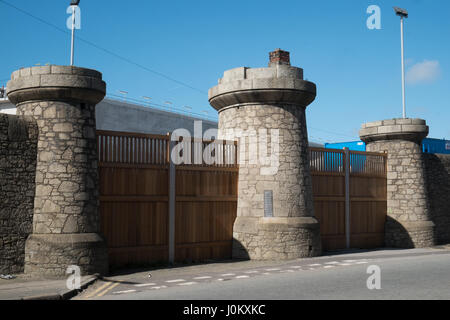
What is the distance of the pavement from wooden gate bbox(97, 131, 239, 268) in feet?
2.56

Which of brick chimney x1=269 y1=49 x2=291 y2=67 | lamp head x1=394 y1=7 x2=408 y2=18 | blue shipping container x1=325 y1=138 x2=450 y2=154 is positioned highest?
lamp head x1=394 y1=7 x2=408 y2=18

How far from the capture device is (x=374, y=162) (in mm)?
19922

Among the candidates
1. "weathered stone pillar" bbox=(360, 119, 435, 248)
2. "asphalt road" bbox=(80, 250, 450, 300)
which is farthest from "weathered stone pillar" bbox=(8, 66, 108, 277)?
"weathered stone pillar" bbox=(360, 119, 435, 248)

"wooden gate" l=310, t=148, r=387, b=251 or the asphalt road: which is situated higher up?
"wooden gate" l=310, t=148, r=387, b=251

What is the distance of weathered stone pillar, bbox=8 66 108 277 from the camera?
11.6 m

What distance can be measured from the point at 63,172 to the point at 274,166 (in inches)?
244

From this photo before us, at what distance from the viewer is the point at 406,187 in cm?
1981

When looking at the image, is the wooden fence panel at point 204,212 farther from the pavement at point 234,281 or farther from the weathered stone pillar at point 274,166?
the pavement at point 234,281

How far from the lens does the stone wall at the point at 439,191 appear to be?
20.8 metres

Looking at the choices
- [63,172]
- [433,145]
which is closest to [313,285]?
[63,172]

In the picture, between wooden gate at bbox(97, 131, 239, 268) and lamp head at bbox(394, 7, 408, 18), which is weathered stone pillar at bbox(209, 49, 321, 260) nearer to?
wooden gate at bbox(97, 131, 239, 268)

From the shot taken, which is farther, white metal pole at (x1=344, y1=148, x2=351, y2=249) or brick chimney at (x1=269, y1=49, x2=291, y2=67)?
white metal pole at (x1=344, y1=148, x2=351, y2=249)

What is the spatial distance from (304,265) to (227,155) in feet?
13.3
